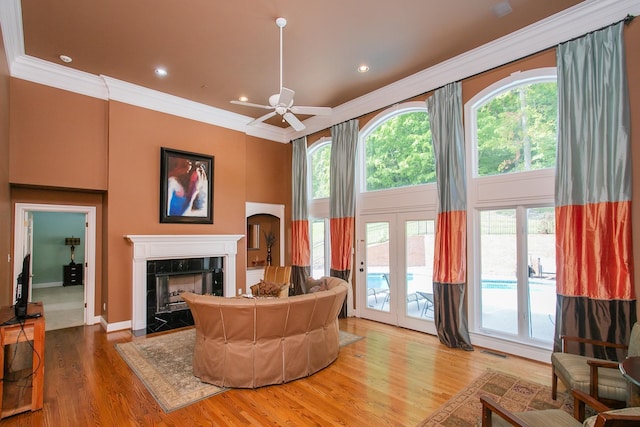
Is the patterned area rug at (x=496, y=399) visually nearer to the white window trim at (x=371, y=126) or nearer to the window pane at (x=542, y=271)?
the window pane at (x=542, y=271)

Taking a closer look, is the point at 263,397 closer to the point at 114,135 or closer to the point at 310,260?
the point at 310,260

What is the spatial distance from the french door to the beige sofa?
2.43m

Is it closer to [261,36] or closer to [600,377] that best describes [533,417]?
[600,377]

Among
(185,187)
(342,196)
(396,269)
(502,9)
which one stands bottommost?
(396,269)

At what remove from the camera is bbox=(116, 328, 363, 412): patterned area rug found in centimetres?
335

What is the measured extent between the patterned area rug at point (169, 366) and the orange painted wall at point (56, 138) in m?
2.87

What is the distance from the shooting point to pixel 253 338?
3.52 m

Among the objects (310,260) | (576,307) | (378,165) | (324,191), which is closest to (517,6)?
(378,165)

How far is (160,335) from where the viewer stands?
5.40 meters

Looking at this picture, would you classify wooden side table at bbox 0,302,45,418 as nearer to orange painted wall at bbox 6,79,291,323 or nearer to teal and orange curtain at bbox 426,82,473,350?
orange painted wall at bbox 6,79,291,323

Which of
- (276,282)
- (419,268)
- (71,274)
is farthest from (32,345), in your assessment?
(71,274)

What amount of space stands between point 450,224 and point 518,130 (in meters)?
1.63

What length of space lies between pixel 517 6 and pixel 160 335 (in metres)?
6.93

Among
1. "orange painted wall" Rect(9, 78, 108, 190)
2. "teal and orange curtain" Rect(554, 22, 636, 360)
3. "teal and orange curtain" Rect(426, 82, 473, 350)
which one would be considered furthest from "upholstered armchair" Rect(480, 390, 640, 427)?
"orange painted wall" Rect(9, 78, 108, 190)
